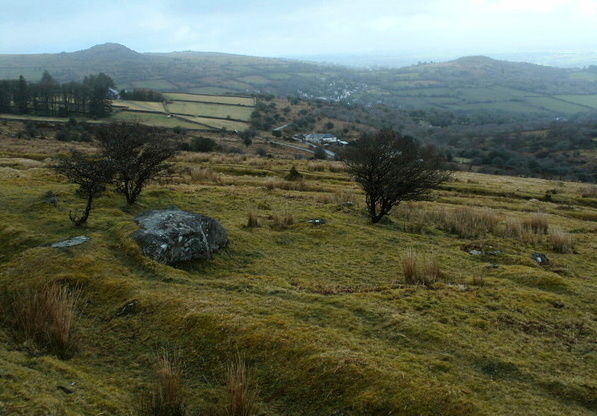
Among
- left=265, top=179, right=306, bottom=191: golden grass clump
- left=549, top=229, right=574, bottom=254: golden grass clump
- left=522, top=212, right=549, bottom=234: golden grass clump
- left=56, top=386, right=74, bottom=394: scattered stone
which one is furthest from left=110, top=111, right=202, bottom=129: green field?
left=56, top=386, right=74, bottom=394: scattered stone

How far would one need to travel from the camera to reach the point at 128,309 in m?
6.96

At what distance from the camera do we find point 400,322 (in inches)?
268

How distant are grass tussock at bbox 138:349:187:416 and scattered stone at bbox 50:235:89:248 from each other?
5.44m

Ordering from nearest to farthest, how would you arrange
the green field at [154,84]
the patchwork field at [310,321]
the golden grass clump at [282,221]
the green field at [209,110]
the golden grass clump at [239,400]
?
the golden grass clump at [239,400]
the patchwork field at [310,321]
the golden grass clump at [282,221]
the green field at [209,110]
the green field at [154,84]

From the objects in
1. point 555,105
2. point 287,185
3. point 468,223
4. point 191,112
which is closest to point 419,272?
point 468,223

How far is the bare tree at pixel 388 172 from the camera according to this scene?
15.8m

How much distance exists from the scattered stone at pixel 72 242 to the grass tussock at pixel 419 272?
7.39m

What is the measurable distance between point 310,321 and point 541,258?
27.5ft

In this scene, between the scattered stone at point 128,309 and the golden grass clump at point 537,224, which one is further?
the golden grass clump at point 537,224

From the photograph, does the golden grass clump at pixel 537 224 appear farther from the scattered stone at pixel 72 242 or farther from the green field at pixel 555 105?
the green field at pixel 555 105

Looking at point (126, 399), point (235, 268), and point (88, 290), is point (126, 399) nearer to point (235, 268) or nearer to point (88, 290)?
point (88, 290)

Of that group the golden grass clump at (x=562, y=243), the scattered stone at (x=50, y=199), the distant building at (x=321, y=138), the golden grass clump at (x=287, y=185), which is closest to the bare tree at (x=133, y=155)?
the scattered stone at (x=50, y=199)

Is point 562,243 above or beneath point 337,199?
beneath

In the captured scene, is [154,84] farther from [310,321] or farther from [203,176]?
[310,321]
